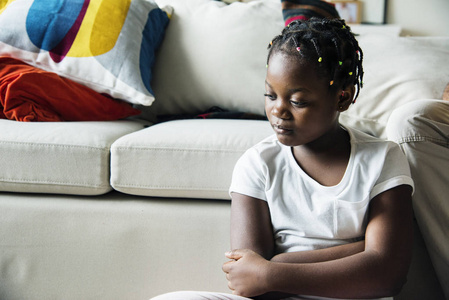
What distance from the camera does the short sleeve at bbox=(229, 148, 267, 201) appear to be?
938mm

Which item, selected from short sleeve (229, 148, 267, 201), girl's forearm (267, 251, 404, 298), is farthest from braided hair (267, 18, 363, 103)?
girl's forearm (267, 251, 404, 298)

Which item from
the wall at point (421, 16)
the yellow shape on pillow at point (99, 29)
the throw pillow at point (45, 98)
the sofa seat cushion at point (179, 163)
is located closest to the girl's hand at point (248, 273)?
the sofa seat cushion at point (179, 163)

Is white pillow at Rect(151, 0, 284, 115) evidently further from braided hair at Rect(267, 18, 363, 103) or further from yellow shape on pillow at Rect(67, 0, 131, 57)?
braided hair at Rect(267, 18, 363, 103)

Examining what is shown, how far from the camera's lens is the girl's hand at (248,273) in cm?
82

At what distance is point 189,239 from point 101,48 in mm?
732

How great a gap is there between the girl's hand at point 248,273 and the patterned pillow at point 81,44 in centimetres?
77

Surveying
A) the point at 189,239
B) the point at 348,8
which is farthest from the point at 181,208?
the point at 348,8

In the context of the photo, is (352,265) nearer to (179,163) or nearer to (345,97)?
(345,97)

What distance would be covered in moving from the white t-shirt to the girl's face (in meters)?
0.09

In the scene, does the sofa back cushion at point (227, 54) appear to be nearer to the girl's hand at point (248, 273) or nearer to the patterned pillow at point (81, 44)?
the patterned pillow at point (81, 44)

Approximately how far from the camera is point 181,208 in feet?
3.88

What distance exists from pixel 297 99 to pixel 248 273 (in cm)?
34

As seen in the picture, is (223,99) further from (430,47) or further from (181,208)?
(430,47)

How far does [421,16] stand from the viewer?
2748 mm
